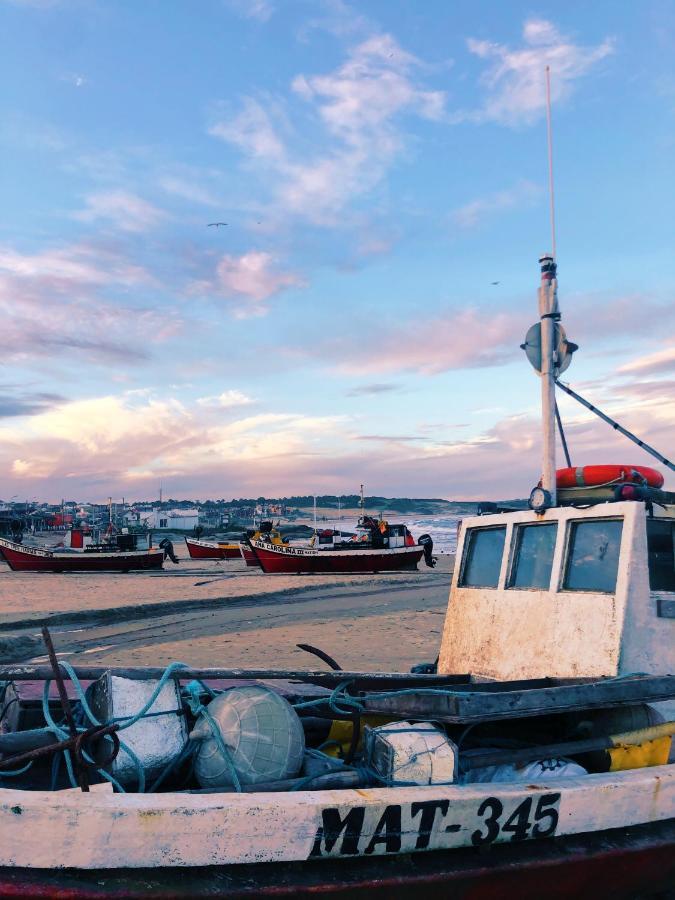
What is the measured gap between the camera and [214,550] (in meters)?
52.2

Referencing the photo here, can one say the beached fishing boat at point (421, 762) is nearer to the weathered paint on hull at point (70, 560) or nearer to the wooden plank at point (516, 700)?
the wooden plank at point (516, 700)

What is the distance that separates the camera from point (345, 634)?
15.3 m

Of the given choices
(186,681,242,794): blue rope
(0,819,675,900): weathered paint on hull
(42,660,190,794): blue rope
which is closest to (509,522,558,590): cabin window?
(0,819,675,900): weathered paint on hull

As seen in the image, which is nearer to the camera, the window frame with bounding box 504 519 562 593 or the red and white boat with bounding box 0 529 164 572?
the window frame with bounding box 504 519 562 593

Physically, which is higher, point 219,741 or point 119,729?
point 119,729

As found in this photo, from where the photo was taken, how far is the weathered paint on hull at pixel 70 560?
125 ft

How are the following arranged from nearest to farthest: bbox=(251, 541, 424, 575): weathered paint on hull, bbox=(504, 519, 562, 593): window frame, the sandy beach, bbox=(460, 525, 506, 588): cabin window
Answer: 1. bbox=(504, 519, 562, 593): window frame
2. bbox=(460, 525, 506, 588): cabin window
3. the sandy beach
4. bbox=(251, 541, 424, 575): weathered paint on hull

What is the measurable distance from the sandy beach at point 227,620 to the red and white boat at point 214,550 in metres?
19.1

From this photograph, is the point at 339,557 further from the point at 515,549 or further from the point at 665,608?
the point at 665,608

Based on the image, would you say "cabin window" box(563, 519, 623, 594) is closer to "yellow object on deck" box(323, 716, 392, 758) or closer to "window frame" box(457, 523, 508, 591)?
"window frame" box(457, 523, 508, 591)

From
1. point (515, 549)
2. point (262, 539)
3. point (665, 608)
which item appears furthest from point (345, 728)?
point (262, 539)

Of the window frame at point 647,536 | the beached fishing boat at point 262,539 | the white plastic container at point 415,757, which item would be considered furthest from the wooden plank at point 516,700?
the beached fishing boat at point 262,539

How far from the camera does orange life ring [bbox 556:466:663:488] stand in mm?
→ 5488

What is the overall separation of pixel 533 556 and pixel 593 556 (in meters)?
0.55
